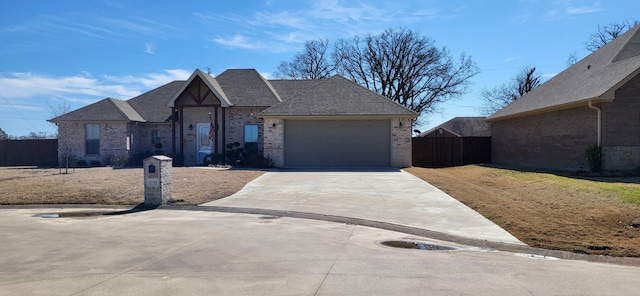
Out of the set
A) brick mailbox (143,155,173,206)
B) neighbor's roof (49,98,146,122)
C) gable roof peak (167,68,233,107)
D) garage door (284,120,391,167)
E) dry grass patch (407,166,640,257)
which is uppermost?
gable roof peak (167,68,233,107)

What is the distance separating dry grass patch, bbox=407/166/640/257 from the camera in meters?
9.30

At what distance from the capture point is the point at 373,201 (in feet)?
46.7

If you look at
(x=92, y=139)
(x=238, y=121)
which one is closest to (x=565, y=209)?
(x=238, y=121)

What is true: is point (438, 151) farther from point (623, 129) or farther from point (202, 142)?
point (202, 142)

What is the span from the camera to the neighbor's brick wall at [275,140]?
26.3 meters

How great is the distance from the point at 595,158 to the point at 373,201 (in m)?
12.6

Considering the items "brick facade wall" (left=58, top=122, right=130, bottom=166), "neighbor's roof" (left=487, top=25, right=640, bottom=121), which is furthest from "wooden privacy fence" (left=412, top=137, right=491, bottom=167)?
"brick facade wall" (left=58, top=122, right=130, bottom=166)

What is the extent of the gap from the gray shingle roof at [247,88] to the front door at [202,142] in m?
2.37

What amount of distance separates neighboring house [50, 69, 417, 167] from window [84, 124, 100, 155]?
0.06 m

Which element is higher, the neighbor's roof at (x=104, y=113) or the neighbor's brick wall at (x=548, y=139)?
the neighbor's roof at (x=104, y=113)

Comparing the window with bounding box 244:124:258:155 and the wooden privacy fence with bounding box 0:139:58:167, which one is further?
the wooden privacy fence with bounding box 0:139:58:167

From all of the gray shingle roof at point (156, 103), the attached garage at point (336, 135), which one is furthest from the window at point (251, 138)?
the gray shingle roof at point (156, 103)

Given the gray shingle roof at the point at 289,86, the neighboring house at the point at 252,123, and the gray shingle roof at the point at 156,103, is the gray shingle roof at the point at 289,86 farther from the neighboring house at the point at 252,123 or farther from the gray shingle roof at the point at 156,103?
the gray shingle roof at the point at 156,103

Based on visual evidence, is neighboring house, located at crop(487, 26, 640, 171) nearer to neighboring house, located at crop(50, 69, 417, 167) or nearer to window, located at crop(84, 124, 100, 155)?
neighboring house, located at crop(50, 69, 417, 167)
